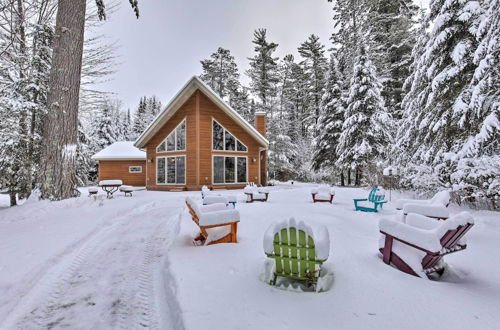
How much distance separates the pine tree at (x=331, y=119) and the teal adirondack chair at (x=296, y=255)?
17.1 metres

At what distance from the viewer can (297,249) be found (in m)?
2.42

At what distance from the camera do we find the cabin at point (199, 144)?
13734 millimetres

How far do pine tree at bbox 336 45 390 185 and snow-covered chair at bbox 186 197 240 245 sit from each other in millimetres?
12967

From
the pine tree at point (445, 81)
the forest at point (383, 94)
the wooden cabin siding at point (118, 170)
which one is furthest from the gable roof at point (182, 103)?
the pine tree at point (445, 81)

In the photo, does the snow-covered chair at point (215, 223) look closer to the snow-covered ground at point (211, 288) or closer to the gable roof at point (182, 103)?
the snow-covered ground at point (211, 288)

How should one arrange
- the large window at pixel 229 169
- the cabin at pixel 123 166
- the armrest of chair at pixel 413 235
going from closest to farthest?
the armrest of chair at pixel 413 235 < the large window at pixel 229 169 < the cabin at pixel 123 166

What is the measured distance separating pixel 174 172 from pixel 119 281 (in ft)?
39.7

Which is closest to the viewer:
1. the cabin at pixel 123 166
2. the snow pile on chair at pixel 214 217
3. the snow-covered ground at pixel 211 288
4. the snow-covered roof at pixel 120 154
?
the snow-covered ground at pixel 211 288

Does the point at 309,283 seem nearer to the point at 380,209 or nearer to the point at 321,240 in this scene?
the point at 321,240

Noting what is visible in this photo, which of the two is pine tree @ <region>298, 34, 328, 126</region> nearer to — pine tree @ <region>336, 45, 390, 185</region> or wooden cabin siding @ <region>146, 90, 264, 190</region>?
pine tree @ <region>336, 45, 390, 185</region>

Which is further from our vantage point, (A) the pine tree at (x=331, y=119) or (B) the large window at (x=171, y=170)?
(A) the pine tree at (x=331, y=119)

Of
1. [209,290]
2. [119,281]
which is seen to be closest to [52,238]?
[119,281]

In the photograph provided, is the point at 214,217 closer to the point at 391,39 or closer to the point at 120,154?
the point at 120,154

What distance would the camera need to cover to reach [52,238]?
4.02 meters
